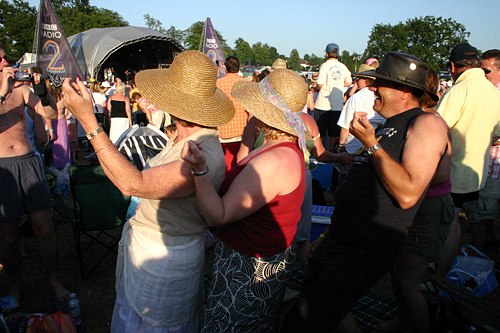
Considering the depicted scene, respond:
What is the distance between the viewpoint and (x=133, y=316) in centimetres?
194

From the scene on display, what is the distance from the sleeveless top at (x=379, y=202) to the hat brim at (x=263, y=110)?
534mm

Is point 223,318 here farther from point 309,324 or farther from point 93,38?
point 93,38

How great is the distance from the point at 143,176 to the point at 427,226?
6.02ft

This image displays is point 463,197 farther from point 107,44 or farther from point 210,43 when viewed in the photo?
point 107,44

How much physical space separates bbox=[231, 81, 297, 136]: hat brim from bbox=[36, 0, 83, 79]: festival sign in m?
9.87

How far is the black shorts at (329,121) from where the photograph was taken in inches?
292

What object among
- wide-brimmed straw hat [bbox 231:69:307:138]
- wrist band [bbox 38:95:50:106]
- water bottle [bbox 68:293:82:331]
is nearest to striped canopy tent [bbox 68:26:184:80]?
wrist band [bbox 38:95:50:106]

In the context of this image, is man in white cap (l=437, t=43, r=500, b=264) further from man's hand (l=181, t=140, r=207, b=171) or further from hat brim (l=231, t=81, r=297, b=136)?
man's hand (l=181, t=140, r=207, b=171)

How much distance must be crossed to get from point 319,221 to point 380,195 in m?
2.00

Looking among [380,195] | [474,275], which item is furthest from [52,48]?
[474,275]

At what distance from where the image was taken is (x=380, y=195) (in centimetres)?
202

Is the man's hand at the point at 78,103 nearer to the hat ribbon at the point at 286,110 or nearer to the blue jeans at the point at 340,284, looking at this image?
the hat ribbon at the point at 286,110

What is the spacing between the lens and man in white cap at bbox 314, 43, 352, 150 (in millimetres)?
7117

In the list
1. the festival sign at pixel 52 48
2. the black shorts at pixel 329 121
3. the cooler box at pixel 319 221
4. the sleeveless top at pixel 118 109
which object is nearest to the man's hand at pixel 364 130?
the cooler box at pixel 319 221
